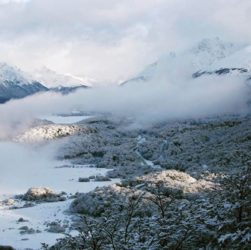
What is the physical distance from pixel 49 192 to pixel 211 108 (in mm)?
146909

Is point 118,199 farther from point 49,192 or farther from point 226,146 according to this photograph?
point 226,146

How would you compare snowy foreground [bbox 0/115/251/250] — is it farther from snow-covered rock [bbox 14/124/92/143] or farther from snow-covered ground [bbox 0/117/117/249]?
snow-covered rock [bbox 14/124/92/143]

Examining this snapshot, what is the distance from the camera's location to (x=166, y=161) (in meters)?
93.1

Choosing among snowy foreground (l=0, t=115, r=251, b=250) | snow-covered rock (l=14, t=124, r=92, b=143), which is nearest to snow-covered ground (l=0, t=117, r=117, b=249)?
snowy foreground (l=0, t=115, r=251, b=250)

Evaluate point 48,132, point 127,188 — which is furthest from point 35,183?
point 48,132

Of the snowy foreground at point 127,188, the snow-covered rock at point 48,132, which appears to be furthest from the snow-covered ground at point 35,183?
the snow-covered rock at point 48,132

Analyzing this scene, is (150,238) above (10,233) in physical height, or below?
above

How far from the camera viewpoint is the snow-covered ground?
3941 cm

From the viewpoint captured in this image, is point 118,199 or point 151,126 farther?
point 151,126

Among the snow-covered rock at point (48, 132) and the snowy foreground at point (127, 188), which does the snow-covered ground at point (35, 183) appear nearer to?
the snowy foreground at point (127, 188)

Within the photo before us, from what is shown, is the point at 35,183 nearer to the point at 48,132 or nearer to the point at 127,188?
the point at 127,188

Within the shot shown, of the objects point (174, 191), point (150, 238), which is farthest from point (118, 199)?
point (150, 238)

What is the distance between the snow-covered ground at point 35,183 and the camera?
39406 mm

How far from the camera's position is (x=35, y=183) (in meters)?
72.5
